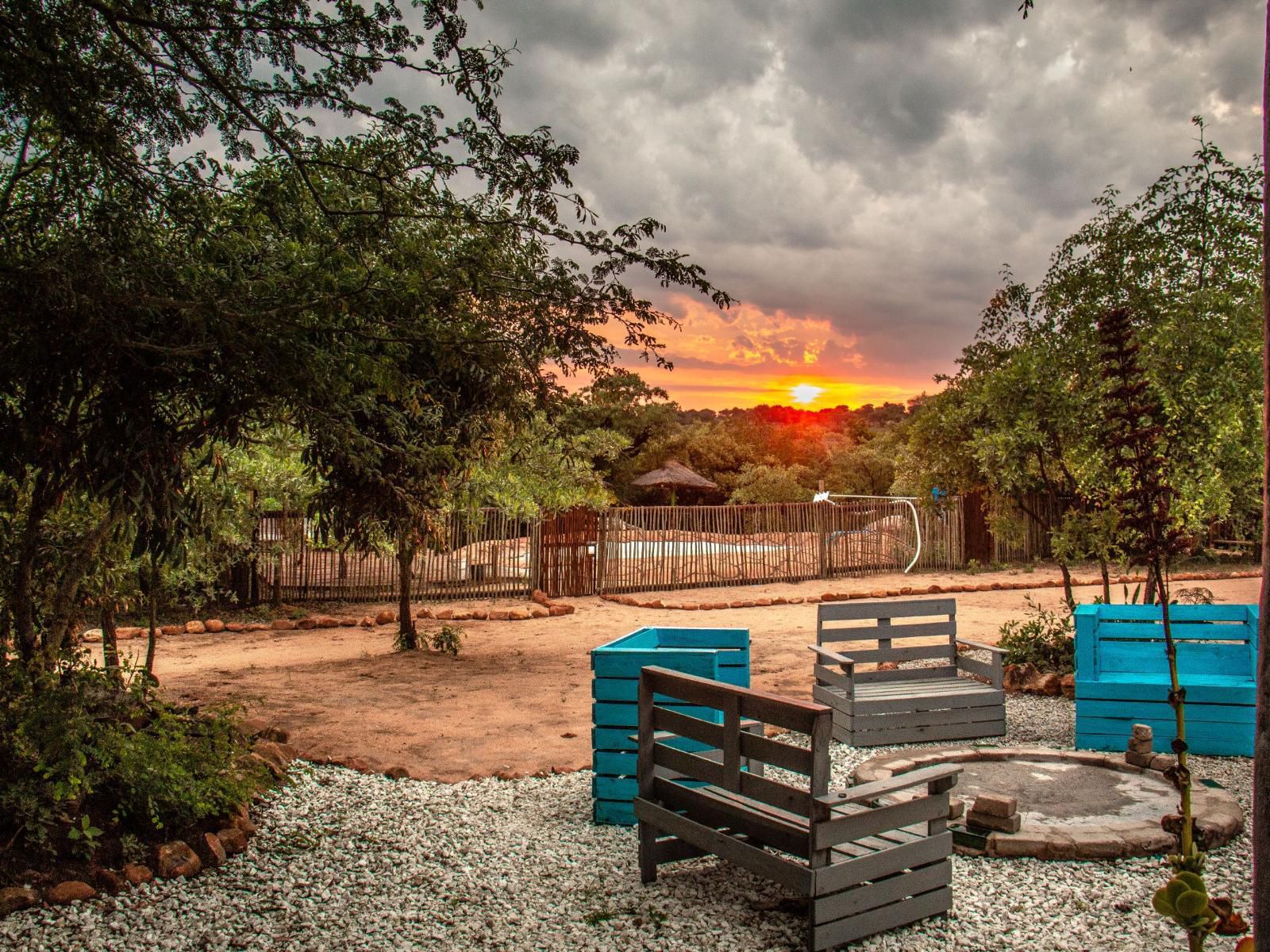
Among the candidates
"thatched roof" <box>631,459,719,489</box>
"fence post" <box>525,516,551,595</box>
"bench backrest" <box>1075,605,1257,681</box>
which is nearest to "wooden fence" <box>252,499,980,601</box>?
"fence post" <box>525,516,551,595</box>

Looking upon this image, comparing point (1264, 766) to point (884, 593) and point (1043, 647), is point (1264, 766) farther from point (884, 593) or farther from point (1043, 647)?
point (884, 593)

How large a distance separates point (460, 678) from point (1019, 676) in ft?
16.4

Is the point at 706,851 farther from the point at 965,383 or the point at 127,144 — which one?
the point at 965,383

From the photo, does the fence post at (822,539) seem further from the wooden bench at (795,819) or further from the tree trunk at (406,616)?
the wooden bench at (795,819)

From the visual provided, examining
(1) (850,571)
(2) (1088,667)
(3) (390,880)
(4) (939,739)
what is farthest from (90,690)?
(1) (850,571)

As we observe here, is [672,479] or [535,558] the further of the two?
[672,479]

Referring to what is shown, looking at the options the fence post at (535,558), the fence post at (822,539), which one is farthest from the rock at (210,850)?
the fence post at (822,539)

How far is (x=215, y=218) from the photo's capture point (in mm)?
4465

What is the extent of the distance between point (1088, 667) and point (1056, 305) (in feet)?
14.3

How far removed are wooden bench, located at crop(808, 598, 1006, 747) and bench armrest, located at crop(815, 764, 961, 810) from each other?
211cm

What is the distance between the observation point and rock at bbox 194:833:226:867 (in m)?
3.98

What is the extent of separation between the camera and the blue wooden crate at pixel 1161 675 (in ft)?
18.4

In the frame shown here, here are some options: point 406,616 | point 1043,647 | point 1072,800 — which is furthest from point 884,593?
point 1072,800

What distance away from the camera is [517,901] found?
371 centimetres
